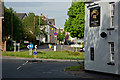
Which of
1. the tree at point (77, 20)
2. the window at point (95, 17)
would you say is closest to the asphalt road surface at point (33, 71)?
the window at point (95, 17)

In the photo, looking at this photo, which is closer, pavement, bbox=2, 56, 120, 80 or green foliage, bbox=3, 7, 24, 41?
pavement, bbox=2, 56, 120, 80

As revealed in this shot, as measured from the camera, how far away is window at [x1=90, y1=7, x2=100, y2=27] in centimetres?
1902

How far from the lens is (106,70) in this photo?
58.6 feet

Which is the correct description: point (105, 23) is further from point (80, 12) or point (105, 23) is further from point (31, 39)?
point (31, 39)

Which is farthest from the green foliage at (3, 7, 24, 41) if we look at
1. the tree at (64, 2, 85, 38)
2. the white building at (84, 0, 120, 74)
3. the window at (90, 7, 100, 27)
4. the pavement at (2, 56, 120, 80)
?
the window at (90, 7, 100, 27)

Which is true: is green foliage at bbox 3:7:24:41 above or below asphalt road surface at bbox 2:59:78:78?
above

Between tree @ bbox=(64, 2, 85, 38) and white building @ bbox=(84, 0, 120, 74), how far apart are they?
45636 millimetres

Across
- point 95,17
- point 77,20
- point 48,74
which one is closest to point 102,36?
point 95,17

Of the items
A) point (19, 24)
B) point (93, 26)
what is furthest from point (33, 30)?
point (93, 26)

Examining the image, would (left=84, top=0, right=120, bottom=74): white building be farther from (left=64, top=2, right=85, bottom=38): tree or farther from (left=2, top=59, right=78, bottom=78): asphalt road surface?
(left=64, top=2, right=85, bottom=38): tree

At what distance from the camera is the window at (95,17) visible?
1902cm

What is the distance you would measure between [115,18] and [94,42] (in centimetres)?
277

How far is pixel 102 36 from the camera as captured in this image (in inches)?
706

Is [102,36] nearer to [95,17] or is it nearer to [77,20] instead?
[95,17]
